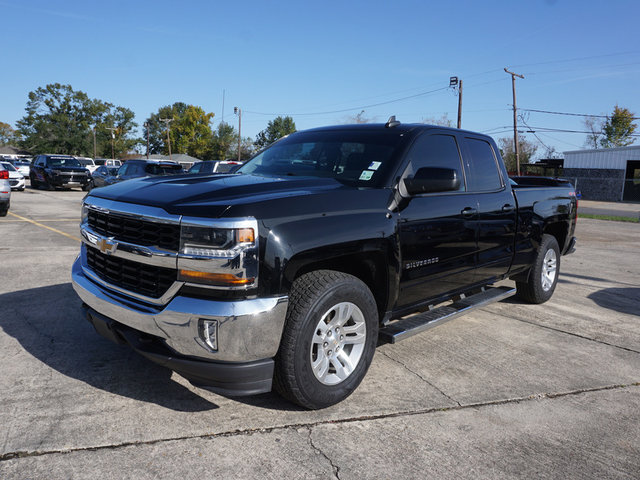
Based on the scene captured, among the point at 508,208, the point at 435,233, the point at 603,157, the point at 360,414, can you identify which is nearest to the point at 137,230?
the point at 360,414

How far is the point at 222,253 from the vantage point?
2.62m

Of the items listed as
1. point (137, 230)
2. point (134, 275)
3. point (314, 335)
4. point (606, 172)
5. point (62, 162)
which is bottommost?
point (314, 335)

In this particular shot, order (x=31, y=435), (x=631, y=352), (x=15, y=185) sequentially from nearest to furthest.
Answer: (x=31, y=435), (x=631, y=352), (x=15, y=185)

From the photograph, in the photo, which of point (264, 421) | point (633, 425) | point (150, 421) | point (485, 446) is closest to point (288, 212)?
point (264, 421)

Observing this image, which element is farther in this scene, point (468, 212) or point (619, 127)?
point (619, 127)

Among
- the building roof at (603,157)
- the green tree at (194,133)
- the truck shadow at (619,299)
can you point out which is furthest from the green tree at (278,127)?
the truck shadow at (619,299)

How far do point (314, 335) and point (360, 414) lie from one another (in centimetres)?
60

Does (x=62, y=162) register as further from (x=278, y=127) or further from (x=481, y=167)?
(x=278, y=127)

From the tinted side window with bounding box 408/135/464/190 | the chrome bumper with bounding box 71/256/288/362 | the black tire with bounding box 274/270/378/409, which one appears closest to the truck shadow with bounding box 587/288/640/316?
the tinted side window with bounding box 408/135/464/190

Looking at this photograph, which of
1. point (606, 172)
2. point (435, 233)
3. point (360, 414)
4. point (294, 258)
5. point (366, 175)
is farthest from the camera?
point (606, 172)

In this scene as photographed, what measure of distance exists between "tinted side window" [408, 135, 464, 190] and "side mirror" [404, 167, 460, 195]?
10.4 inches

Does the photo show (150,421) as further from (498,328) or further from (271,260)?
(498,328)

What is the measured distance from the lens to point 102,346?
4020mm

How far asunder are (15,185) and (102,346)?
76.1 feet
